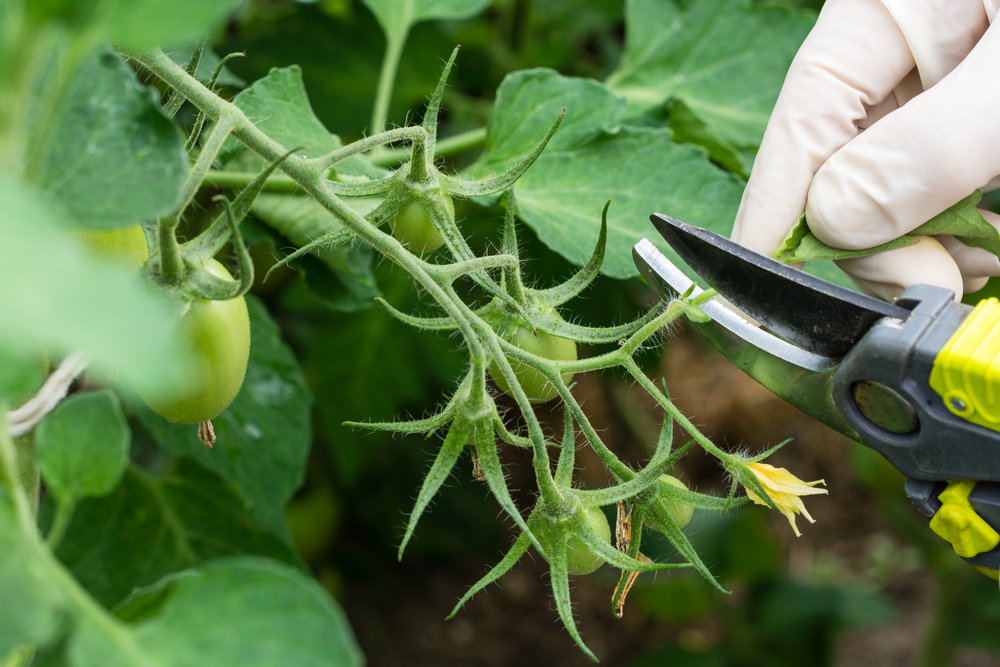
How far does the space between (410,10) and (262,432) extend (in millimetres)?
444

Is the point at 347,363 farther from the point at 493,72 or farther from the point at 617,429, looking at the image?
the point at 617,429

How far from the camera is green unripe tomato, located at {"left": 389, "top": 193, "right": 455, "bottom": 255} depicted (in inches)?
19.3

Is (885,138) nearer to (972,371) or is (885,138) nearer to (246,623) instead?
(972,371)

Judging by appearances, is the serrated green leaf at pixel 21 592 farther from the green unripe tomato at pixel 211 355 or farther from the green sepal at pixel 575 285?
the green sepal at pixel 575 285

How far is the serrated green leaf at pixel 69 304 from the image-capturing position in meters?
0.18

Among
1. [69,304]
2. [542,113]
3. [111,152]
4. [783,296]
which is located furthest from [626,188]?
[69,304]

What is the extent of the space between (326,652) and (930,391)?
34cm

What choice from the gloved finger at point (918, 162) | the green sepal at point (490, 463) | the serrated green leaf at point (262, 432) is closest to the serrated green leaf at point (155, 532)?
the serrated green leaf at point (262, 432)

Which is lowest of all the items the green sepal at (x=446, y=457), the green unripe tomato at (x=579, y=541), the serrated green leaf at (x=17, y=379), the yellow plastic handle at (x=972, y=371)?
the green unripe tomato at (x=579, y=541)

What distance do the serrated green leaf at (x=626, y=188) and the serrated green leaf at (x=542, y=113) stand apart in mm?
15

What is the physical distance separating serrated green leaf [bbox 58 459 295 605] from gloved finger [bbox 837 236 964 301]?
50 centimetres

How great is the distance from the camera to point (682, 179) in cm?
70

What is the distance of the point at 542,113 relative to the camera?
717mm

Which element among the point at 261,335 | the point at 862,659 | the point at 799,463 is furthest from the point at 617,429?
the point at 261,335
